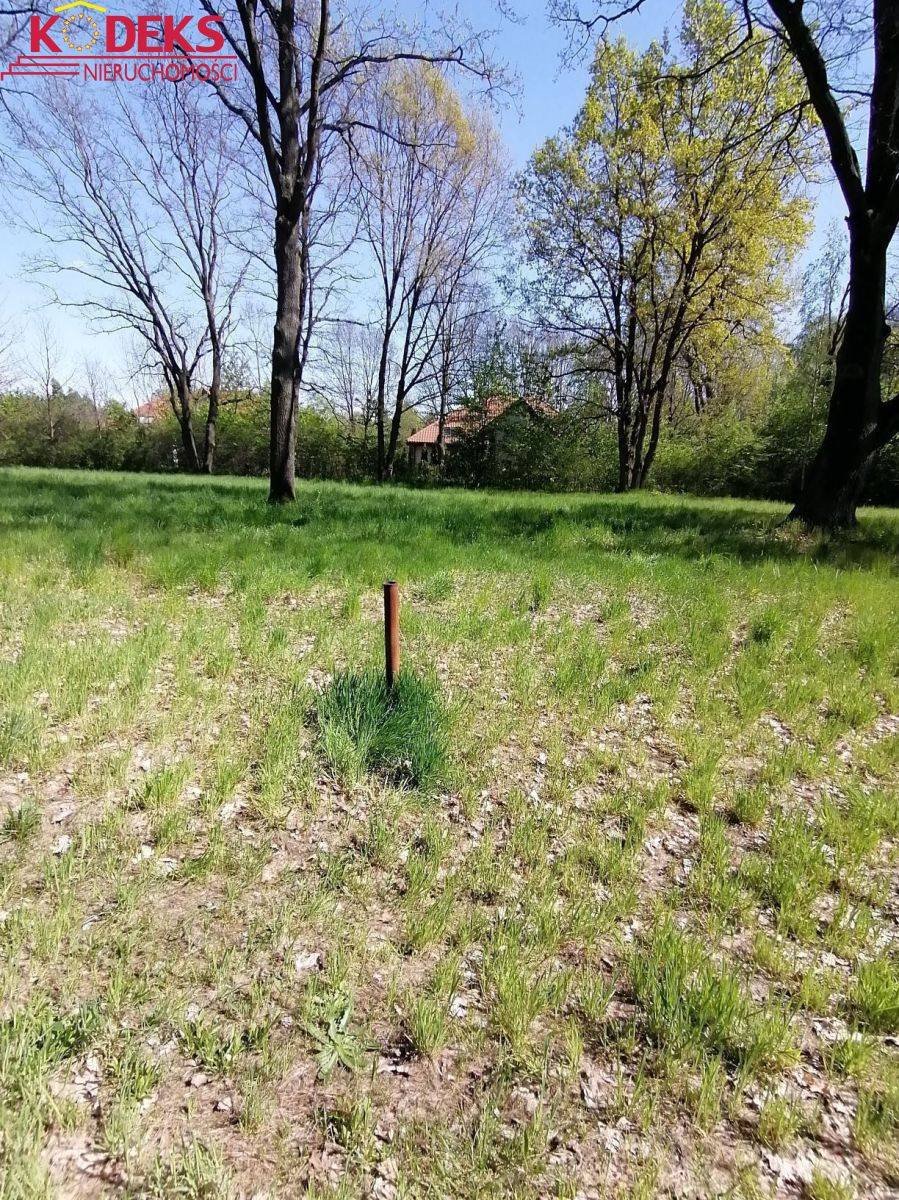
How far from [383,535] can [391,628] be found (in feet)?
16.4

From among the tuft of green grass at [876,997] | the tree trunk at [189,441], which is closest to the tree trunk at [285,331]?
the tuft of green grass at [876,997]

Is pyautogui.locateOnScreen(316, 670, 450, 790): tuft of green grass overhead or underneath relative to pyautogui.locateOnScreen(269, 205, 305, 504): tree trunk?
underneath

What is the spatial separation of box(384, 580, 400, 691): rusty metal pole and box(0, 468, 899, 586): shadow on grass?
9.60ft

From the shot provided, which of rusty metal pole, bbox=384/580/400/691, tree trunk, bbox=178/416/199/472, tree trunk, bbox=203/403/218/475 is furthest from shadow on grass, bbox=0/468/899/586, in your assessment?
tree trunk, bbox=178/416/199/472

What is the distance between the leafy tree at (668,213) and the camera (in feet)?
56.6

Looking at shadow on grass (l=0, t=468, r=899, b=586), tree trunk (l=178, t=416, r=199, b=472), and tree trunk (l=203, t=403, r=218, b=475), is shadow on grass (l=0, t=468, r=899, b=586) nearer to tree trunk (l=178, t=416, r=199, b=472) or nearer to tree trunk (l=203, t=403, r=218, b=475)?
tree trunk (l=203, t=403, r=218, b=475)

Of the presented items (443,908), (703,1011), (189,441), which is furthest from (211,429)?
(703,1011)

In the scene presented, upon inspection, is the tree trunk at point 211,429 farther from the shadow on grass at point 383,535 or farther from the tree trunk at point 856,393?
the tree trunk at point 856,393

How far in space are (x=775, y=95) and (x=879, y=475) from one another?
14.8m

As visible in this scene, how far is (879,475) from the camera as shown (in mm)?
23672

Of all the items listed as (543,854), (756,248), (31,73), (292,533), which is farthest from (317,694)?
(756,248)

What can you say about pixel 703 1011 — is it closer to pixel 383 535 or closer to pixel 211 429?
pixel 383 535

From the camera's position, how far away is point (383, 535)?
841cm

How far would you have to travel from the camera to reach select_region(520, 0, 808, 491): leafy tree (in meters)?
17.2
